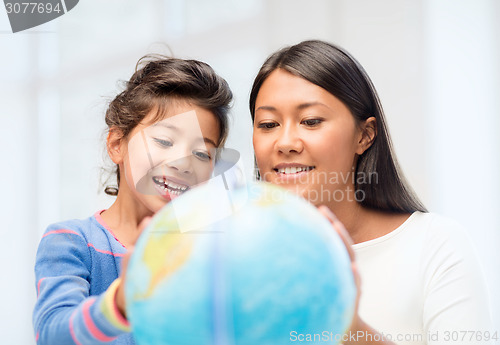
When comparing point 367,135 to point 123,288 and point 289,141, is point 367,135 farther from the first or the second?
point 123,288

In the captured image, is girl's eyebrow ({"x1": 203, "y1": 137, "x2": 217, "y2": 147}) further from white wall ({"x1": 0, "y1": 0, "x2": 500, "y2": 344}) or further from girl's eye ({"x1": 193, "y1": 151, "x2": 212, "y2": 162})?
white wall ({"x1": 0, "y1": 0, "x2": 500, "y2": 344})

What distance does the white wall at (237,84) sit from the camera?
5.99 feet

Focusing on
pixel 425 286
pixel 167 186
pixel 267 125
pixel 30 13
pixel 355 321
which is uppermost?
pixel 30 13

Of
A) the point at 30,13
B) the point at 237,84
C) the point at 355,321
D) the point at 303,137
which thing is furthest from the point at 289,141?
the point at 30,13

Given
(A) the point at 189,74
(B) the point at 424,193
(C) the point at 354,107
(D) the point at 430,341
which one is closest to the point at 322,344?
(D) the point at 430,341

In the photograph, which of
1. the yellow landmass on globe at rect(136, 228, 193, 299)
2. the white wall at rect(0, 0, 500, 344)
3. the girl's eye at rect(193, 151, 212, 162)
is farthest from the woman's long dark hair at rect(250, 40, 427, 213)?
the yellow landmass on globe at rect(136, 228, 193, 299)

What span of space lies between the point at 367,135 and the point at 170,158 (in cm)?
45

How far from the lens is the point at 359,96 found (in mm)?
1269

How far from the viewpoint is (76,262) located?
1.10 m

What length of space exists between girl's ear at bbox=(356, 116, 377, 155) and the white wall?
1.70 ft

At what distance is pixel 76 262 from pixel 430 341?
70 centimetres

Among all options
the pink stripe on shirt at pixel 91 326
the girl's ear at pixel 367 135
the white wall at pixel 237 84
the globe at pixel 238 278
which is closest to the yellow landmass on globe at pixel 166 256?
the globe at pixel 238 278

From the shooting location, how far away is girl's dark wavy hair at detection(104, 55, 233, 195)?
1290 millimetres

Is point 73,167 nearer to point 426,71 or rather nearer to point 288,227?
point 426,71
